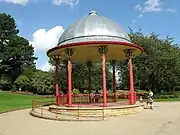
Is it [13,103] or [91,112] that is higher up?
[13,103]

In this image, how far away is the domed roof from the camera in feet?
79.0

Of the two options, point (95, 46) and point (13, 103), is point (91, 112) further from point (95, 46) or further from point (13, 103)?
point (13, 103)

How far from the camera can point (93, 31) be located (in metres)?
24.3

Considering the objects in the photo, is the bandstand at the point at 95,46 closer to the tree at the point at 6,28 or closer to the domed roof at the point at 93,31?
the domed roof at the point at 93,31

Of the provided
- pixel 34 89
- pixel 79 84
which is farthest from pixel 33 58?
pixel 79 84

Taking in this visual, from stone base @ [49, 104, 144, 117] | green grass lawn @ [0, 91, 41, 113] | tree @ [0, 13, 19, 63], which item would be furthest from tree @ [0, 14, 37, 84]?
stone base @ [49, 104, 144, 117]

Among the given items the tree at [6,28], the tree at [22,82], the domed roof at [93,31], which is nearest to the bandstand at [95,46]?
the domed roof at [93,31]

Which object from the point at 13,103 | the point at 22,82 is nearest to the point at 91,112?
the point at 13,103

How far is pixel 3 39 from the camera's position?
9306 centimetres

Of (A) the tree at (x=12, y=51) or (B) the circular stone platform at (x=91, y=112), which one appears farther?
(A) the tree at (x=12, y=51)

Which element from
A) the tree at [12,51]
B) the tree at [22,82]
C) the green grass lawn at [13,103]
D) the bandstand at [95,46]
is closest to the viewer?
the bandstand at [95,46]

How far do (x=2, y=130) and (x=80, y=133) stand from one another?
448 cm

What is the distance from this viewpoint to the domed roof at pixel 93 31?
2409cm

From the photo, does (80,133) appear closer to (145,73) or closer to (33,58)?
(145,73)
